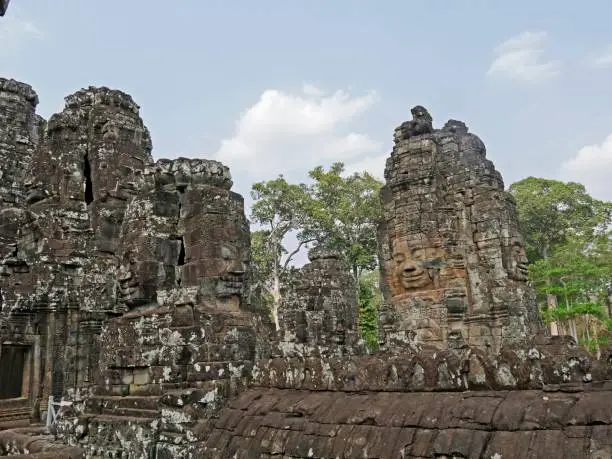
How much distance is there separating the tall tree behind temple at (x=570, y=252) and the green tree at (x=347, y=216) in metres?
9.55

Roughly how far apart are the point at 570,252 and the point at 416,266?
18.3 metres

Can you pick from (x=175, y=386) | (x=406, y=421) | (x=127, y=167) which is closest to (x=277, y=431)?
(x=406, y=421)

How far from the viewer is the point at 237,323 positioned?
573cm

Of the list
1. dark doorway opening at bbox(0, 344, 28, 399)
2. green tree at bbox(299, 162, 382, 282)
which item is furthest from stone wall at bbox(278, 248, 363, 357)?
green tree at bbox(299, 162, 382, 282)

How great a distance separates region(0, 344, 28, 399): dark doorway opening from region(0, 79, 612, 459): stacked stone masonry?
32 millimetres

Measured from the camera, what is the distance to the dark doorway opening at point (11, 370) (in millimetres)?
12227

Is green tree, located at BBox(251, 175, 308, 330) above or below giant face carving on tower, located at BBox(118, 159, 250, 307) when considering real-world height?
above

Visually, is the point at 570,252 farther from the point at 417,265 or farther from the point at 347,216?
the point at 417,265

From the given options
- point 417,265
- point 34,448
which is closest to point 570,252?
point 417,265

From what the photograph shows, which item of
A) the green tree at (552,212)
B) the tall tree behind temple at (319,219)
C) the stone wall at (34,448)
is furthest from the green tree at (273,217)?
the stone wall at (34,448)

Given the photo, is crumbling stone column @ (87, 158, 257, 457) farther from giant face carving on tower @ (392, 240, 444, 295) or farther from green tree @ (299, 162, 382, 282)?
green tree @ (299, 162, 382, 282)

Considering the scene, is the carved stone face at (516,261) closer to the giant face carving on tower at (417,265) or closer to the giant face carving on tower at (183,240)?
the giant face carving on tower at (417,265)

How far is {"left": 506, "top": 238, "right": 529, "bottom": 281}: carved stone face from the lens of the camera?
1210 cm

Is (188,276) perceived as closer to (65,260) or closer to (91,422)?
(91,422)
